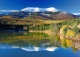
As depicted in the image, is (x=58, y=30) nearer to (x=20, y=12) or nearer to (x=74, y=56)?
(x=74, y=56)

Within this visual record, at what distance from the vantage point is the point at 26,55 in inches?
770

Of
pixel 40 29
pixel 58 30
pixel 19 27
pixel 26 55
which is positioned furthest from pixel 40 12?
pixel 26 55

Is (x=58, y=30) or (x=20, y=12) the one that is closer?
(x=58, y=30)

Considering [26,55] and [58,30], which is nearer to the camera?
[26,55]

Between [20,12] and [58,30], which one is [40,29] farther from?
[20,12]

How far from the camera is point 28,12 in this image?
516 ft

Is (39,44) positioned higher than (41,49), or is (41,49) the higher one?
(41,49)

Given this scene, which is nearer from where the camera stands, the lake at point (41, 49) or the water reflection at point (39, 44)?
the lake at point (41, 49)

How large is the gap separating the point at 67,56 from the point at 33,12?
135893 millimetres

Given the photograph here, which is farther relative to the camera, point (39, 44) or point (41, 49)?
point (39, 44)

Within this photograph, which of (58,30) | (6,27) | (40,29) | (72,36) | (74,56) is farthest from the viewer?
(6,27)

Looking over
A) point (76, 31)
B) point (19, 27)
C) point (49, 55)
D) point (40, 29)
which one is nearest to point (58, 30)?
point (76, 31)

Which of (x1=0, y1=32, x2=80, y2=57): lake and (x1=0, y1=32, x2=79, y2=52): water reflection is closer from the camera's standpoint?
(x1=0, y1=32, x2=80, y2=57): lake

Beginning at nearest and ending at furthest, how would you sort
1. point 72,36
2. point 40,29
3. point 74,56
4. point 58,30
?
1. point 74,56
2. point 72,36
3. point 58,30
4. point 40,29
